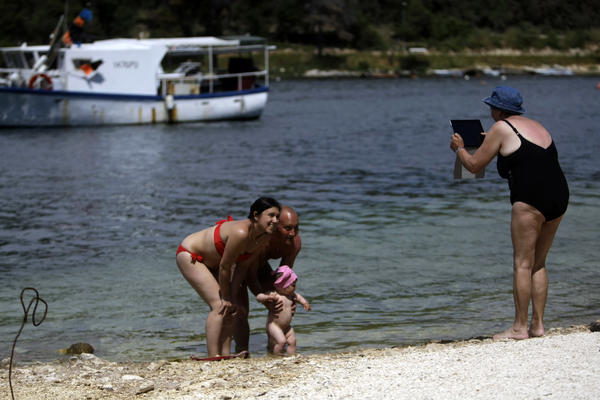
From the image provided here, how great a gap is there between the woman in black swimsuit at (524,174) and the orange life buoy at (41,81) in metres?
29.3

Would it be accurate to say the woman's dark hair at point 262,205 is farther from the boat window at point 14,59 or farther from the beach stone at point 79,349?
the boat window at point 14,59

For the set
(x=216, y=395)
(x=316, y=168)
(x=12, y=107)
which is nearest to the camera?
(x=216, y=395)

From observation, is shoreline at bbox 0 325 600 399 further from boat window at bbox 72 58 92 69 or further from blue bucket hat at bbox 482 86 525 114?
boat window at bbox 72 58 92 69

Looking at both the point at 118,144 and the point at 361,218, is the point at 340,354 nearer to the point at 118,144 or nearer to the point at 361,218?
the point at 361,218

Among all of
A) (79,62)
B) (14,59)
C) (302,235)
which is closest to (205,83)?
(79,62)

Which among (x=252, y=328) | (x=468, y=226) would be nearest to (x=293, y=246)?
(x=252, y=328)

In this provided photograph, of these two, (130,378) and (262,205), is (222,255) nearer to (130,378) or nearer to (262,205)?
(262,205)

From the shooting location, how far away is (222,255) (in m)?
6.68

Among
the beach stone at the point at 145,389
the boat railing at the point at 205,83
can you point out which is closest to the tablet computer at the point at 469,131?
the beach stone at the point at 145,389

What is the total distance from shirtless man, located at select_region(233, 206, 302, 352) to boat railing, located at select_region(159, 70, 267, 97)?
90.9 ft

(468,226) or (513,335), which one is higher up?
(513,335)

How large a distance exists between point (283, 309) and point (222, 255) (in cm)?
78

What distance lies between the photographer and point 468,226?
14.6m

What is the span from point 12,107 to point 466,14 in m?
117
